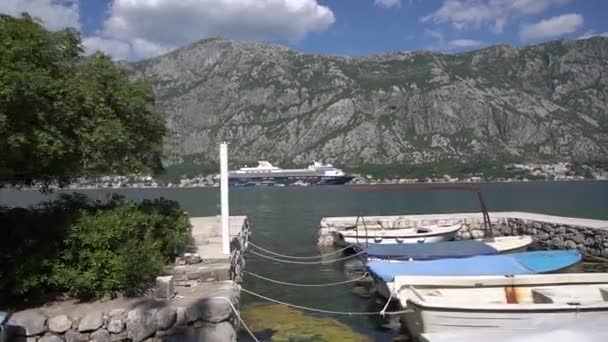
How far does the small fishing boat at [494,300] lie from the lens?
8.84 m

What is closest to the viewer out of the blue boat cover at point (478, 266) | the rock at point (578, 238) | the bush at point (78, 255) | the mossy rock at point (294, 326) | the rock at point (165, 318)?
the rock at point (165, 318)

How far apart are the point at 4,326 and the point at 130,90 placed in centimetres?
569

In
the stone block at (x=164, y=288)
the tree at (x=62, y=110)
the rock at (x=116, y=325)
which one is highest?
the tree at (x=62, y=110)

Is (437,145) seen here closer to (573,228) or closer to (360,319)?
(573,228)

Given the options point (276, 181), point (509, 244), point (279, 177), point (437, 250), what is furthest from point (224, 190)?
point (276, 181)

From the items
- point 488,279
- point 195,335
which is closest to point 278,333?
point 195,335

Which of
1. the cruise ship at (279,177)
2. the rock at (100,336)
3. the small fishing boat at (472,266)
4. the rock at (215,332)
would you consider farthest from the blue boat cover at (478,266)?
the cruise ship at (279,177)

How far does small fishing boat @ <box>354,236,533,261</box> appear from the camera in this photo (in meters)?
16.6

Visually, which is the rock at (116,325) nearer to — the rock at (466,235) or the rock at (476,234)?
the rock at (466,235)

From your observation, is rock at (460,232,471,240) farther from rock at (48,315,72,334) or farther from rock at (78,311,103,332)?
rock at (48,315,72,334)

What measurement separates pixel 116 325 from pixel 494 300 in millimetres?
7163

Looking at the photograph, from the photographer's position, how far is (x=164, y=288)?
8383mm

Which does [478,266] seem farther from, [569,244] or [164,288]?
[569,244]

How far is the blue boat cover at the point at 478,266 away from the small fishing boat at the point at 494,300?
6.56 feet
